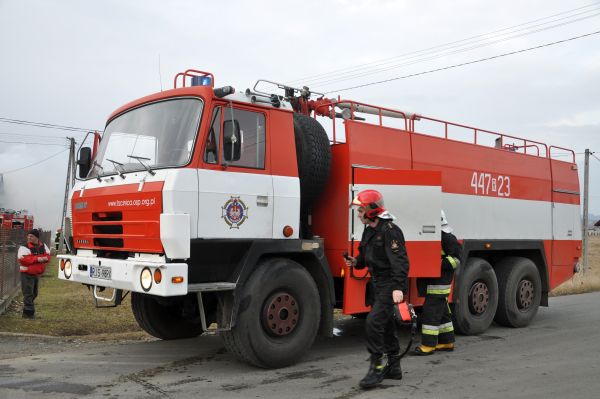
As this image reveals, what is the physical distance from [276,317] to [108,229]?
1.97 m

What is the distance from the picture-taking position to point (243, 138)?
19.1ft

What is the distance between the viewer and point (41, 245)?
1040 cm

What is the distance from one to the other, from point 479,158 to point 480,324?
2.41 m

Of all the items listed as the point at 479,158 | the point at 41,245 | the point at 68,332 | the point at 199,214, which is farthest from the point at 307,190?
the point at 41,245

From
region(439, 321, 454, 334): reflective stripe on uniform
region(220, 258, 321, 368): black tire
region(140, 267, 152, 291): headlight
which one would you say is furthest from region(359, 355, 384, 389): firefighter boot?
region(140, 267, 152, 291): headlight

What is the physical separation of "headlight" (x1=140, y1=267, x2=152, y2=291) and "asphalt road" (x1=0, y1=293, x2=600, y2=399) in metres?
0.92


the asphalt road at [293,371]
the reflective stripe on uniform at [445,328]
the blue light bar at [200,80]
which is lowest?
the asphalt road at [293,371]

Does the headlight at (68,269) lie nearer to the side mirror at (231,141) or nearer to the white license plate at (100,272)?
the white license plate at (100,272)

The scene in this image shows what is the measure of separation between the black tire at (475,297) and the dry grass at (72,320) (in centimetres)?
452

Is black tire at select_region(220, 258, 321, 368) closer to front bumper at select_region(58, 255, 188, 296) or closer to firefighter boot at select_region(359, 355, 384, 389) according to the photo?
front bumper at select_region(58, 255, 188, 296)

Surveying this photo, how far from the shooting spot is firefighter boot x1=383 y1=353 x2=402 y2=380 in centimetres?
548

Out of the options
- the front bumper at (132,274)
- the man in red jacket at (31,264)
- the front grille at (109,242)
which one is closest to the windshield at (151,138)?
the front grille at (109,242)

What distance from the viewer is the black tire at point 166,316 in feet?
22.4

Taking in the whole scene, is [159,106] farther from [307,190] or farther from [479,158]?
[479,158]
